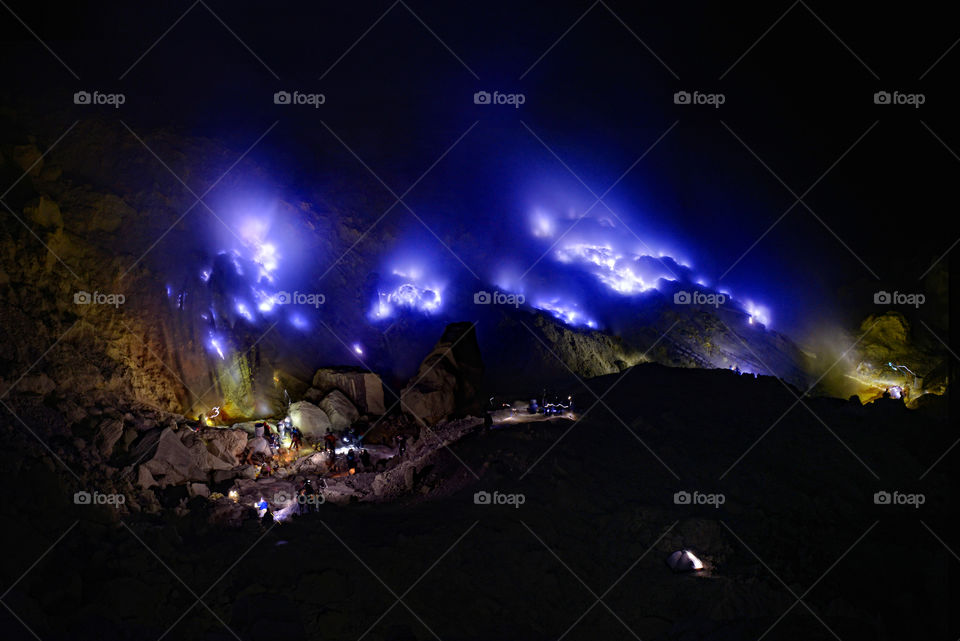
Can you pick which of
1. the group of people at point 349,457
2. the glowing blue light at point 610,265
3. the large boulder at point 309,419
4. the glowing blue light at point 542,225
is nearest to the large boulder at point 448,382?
the group of people at point 349,457

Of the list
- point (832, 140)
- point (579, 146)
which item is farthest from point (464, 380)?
point (832, 140)

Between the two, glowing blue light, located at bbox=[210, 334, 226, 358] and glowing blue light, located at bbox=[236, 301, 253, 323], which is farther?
glowing blue light, located at bbox=[236, 301, 253, 323]

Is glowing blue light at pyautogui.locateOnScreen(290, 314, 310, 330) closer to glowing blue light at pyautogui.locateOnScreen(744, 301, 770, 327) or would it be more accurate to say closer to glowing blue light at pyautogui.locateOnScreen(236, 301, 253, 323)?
glowing blue light at pyautogui.locateOnScreen(236, 301, 253, 323)

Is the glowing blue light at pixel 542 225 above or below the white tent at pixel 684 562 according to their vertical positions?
above

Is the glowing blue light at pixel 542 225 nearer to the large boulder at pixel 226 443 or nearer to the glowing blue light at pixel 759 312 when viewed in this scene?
the glowing blue light at pixel 759 312

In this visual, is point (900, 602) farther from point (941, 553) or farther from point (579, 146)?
point (579, 146)

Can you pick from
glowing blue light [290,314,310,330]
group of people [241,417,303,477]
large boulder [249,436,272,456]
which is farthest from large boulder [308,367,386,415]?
large boulder [249,436,272,456]
